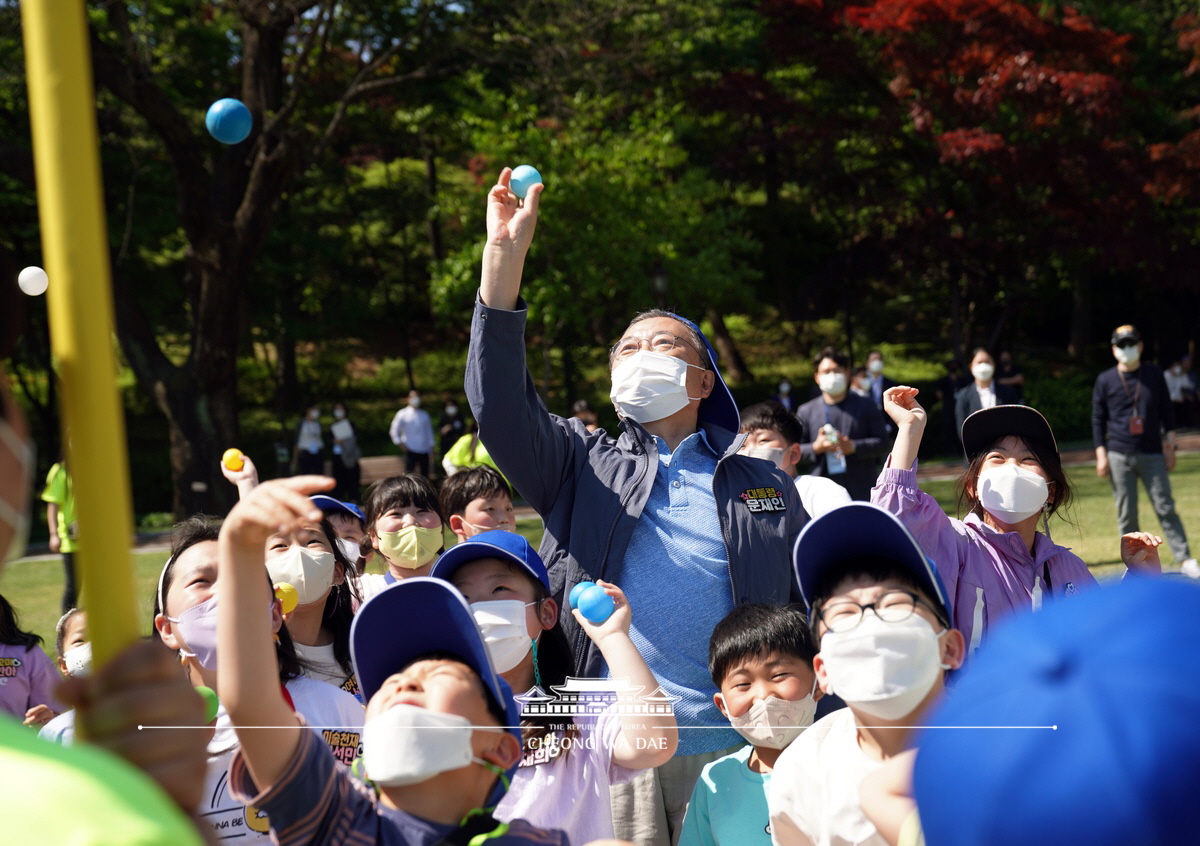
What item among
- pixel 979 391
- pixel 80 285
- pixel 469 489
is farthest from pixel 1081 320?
pixel 80 285

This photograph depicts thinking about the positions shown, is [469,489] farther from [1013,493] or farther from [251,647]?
[251,647]

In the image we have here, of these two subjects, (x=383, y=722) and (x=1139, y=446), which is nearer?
(x=383, y=722)

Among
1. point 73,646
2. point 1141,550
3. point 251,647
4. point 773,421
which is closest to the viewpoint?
point 251,647

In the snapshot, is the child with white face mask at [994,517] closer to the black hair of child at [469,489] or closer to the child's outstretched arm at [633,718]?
the child's outstretched arm at [633,718]

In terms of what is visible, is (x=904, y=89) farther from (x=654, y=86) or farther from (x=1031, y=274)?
(x=1031, y=274)

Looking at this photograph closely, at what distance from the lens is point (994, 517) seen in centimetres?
392

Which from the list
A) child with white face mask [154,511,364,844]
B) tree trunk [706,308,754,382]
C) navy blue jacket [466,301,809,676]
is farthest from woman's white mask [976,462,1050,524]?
tree trunk [706,308,754,382]

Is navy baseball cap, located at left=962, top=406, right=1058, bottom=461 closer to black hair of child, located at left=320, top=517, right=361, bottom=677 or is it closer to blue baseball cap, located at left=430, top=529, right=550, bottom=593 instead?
→ blue baseball cap, located at left=430, top=529, right=550, bottom=593

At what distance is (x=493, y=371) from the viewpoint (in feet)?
10.6

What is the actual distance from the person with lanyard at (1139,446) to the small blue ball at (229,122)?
7810mm

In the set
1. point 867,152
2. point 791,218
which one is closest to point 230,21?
point 867,152

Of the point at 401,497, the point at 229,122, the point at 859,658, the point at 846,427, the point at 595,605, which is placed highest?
the point at 229,122

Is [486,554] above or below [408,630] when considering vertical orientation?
below

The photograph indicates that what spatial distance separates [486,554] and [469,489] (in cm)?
204
